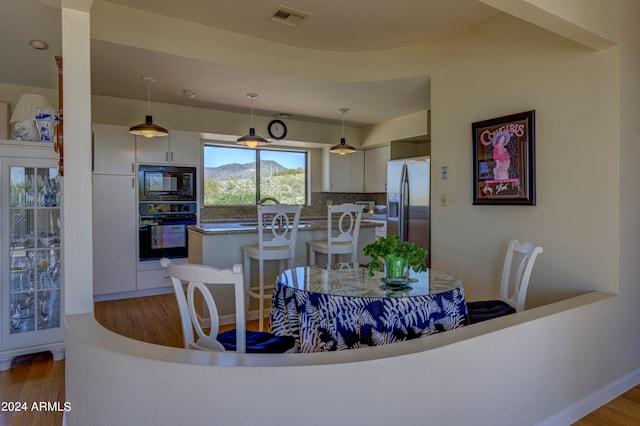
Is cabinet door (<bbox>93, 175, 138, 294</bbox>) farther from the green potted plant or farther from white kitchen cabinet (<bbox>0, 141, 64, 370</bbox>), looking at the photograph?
the green potted plant

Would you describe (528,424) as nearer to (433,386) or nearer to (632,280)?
(433,386)

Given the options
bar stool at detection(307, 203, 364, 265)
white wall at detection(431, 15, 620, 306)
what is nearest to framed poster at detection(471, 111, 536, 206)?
white wall at detection(431, 15, 620, 306)

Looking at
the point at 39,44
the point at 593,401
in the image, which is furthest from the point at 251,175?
the point at 593,401

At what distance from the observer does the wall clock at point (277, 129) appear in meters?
5.40

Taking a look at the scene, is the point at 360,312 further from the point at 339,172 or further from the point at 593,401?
the point at 339,172

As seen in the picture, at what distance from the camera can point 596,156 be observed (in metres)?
2.35

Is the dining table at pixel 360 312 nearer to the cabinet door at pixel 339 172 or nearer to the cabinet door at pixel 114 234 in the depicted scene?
the cabinet door at pixel 114 234

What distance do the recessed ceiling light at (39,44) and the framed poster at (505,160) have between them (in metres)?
3.50

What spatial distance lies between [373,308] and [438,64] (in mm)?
2586

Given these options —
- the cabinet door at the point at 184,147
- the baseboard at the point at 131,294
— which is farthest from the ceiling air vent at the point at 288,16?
the baseboard at the point at 131,294

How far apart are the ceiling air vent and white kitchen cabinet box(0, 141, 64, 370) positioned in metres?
1.96

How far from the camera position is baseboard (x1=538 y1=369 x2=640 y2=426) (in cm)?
193

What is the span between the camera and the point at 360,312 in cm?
179

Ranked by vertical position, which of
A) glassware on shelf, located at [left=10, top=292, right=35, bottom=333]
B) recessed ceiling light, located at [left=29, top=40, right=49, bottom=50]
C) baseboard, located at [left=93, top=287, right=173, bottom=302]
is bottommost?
baseboard, located at [left=93, top=287, right=173, bottom=302]
